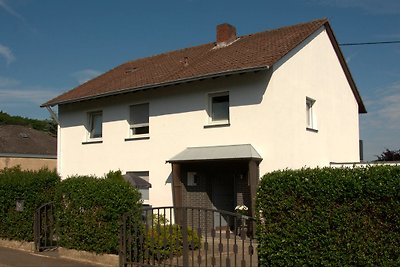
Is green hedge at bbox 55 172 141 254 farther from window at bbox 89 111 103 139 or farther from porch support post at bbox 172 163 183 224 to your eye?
window at bbox 89 111 103 139

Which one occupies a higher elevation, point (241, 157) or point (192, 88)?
point (192, 88)

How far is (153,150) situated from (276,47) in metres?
5.54

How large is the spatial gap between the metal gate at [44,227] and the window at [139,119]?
592 centimetres

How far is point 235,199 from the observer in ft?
52.0

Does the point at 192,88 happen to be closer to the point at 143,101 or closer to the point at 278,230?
the point at 143,101

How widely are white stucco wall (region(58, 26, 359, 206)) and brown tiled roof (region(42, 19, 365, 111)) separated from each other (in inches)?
17.4

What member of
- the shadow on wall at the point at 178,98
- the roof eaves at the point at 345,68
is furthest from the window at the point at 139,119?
the roof eaves at the point at 345,68

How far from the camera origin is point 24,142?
34.0 m

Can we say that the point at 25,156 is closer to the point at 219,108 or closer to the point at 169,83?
the point at 169,83

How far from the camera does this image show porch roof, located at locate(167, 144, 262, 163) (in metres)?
13.5

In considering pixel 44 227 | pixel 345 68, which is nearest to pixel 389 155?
pixel 345 68

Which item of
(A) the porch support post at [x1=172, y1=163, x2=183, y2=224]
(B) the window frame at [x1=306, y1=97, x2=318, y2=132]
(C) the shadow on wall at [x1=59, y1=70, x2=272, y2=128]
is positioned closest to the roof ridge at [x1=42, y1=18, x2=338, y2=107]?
(C) the shadow on wall at [x1=59, y1=70, x2=272, y2=128]

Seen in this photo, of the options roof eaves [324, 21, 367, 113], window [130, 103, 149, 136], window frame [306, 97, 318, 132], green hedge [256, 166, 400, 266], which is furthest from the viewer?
roof eaves [324, 21, 367, 113]

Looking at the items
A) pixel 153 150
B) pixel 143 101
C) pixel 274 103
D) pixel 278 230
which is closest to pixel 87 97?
pixel 143 101
